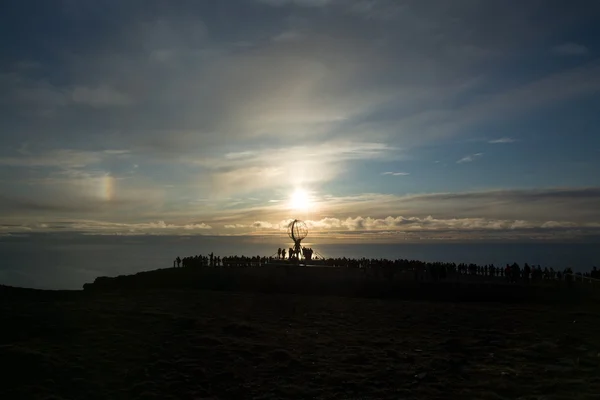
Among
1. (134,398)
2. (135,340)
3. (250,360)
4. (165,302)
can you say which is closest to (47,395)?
(134,398)

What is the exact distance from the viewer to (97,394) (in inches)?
Answer: 584

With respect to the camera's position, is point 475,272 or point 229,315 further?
point 475,272

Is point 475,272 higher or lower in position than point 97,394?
higher

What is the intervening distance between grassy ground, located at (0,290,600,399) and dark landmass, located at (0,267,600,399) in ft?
0.20

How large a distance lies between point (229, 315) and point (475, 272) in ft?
105

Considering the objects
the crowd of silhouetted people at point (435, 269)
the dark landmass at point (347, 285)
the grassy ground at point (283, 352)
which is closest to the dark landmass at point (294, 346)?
the grassy ground at point (283, 352)

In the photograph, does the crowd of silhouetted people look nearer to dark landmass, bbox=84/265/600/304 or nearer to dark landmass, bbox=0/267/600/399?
dark landmass, bbox=84/265/600/304

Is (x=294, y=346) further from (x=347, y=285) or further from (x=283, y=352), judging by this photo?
(x=347, y=285)

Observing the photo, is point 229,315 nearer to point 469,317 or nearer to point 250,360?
point 250,360

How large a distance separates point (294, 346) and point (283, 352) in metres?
1.35

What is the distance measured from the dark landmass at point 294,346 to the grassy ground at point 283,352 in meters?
0.06

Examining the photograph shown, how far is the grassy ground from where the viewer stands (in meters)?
15.8

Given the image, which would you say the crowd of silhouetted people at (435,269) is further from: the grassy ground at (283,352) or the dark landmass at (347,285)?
the grassy ground at (283,352)

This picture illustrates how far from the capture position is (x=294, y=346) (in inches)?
837
